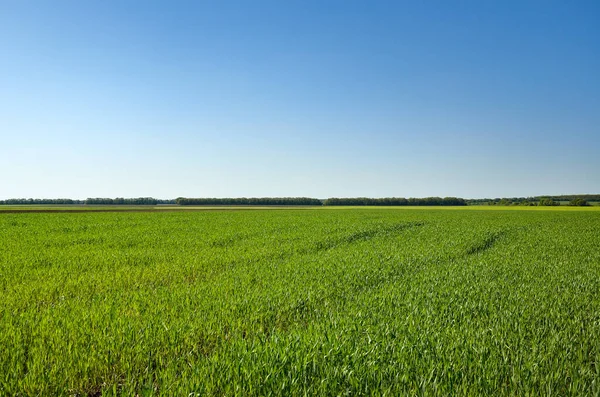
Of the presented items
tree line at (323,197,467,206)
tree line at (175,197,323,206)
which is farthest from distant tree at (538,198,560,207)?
tree line at (175,197,323,206)

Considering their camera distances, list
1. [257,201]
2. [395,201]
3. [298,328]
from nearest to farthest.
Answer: [298,328], [395,201], [257,201]

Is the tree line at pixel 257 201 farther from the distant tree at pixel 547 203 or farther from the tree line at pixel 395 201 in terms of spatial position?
the distant tree at pixel 547 203

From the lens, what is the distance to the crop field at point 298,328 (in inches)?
162

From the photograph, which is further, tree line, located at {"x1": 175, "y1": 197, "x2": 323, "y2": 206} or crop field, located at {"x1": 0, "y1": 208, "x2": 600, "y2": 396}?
tree line, located at {"x1": 175, "y1": 197, "x2": 323, "y2": 206}

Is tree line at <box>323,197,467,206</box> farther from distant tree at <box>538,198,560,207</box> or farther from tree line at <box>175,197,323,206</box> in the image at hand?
distant tree at <box>538,198,560,207</box>

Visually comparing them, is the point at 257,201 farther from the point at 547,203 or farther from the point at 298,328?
the point at 298,328

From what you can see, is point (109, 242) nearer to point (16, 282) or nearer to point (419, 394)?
point (16, 282)

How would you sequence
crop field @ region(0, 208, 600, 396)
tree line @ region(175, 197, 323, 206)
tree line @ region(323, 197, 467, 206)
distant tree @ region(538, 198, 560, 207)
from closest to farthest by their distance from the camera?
crop field @ region(0, 208, 600, 396)
distant tree @ region(538, 198, 560, 207)
tree line @ region(323, 197, 467, 206)
tree line @ region(175, 197, 323, 206)

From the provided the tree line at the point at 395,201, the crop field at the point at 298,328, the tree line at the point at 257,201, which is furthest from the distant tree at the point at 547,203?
the crop field at the point at 298,328

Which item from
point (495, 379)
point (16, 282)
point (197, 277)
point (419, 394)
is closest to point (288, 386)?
point (419, 394)

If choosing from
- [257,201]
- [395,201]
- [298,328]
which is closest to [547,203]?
[395,201]

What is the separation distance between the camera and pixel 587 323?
644cm

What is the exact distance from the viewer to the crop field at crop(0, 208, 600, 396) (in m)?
4.12

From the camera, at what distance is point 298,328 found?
19.6ft
